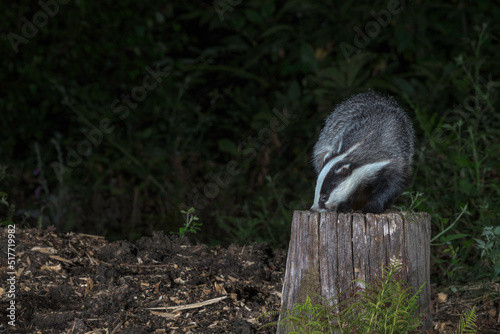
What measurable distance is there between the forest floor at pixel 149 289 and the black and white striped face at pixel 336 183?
2.03 ft

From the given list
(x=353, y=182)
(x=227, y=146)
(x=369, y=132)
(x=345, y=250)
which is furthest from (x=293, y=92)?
(x=345, y=250)

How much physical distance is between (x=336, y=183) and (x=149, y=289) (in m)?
1.30

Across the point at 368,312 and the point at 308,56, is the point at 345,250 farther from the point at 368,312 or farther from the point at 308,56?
the point at 308,56

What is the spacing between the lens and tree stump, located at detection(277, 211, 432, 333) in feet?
11.1

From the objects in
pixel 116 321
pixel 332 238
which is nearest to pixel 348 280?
pixel 332 238

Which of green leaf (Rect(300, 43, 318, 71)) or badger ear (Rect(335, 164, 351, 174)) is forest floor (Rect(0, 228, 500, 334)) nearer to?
badger ear (Rect(335, 164, 351, 174))

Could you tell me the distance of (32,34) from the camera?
27.3 feet

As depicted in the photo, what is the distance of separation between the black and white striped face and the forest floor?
618 millimetres

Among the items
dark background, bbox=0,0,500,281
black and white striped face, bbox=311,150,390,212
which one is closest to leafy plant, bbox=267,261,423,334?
black and white striped face, bbox=311,150,390,212

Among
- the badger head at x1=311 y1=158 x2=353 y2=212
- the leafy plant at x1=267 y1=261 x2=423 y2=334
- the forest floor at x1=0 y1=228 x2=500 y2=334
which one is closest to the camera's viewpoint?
the leafy plant at x1=267 y1=261 x2=423 y2=334

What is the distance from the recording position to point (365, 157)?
13.9 feet

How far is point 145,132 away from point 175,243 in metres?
3.68

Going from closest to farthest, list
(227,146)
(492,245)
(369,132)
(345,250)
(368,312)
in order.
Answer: (368,312) < (345,250) < (492,245) < (369,132) < (227,146)

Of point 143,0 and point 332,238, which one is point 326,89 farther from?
point 332,238
